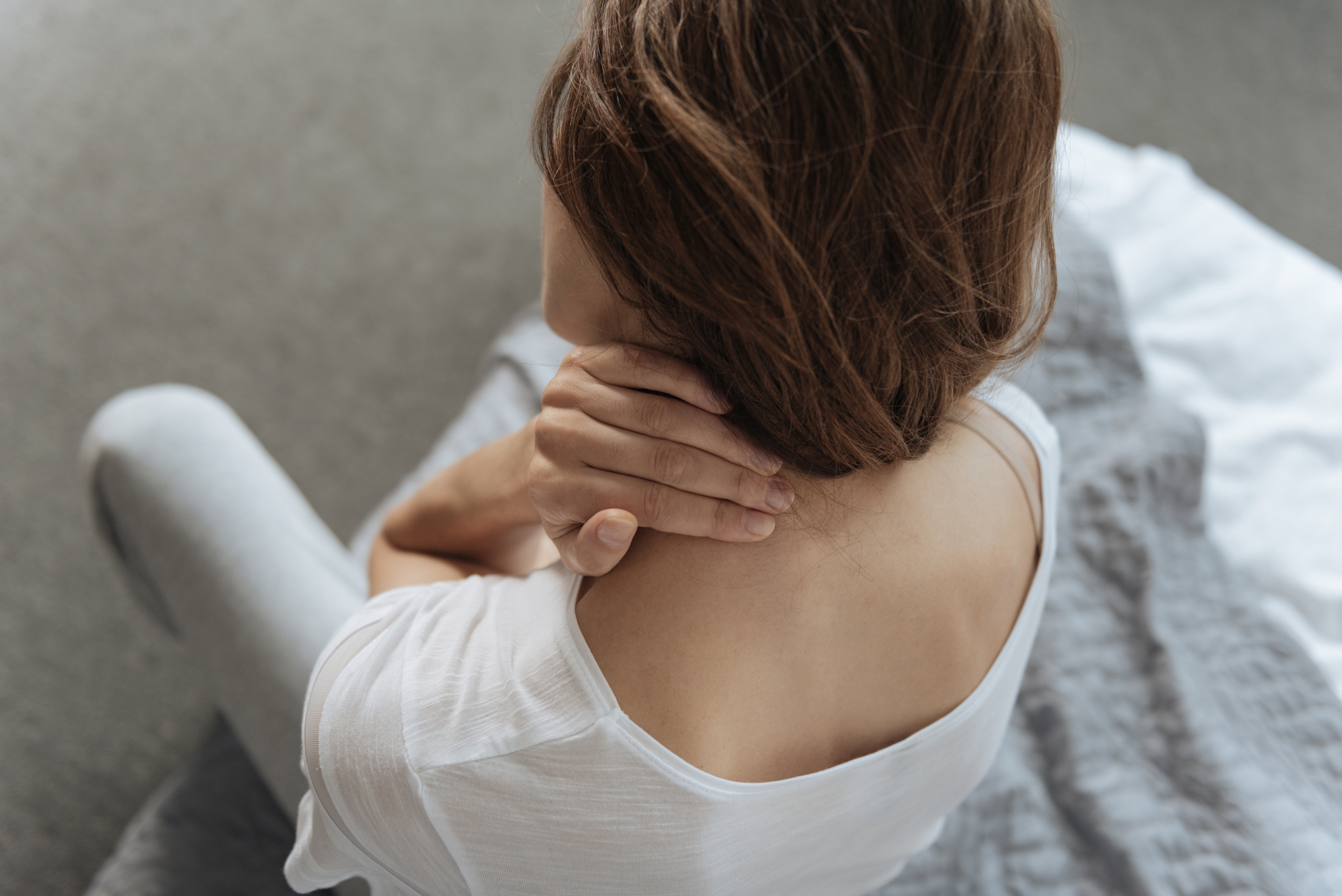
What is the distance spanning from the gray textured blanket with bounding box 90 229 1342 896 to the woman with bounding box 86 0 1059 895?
10.5 inches

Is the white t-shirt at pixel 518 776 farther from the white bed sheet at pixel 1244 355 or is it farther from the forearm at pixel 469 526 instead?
the white bed sheet at pixel 1244 355

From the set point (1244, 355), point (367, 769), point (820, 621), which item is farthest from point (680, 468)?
point (1244, 355)

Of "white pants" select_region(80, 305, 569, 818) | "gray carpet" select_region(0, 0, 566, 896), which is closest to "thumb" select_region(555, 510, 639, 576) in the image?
"white pants" select_region(80, 305, 569, 818)

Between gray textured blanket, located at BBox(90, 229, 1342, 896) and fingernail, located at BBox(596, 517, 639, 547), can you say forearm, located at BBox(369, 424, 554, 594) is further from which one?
gray textured blanket, located at BBox(90, 229, 1342, 896)

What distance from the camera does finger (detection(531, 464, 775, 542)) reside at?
509 millimetres

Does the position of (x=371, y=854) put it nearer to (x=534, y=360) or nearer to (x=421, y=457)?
(x=534, y=360)

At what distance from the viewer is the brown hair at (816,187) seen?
0.40m

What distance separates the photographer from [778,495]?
52cm

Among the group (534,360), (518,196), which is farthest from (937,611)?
(518,196)

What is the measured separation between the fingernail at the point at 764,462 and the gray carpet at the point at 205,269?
1.19 metres

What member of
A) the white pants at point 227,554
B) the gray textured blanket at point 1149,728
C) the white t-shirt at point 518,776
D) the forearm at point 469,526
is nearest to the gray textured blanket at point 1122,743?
the gray textured blanket at point 1149,728

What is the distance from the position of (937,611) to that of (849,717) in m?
0.10

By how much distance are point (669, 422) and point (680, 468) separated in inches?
1.2

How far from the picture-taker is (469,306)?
6.06 feet
